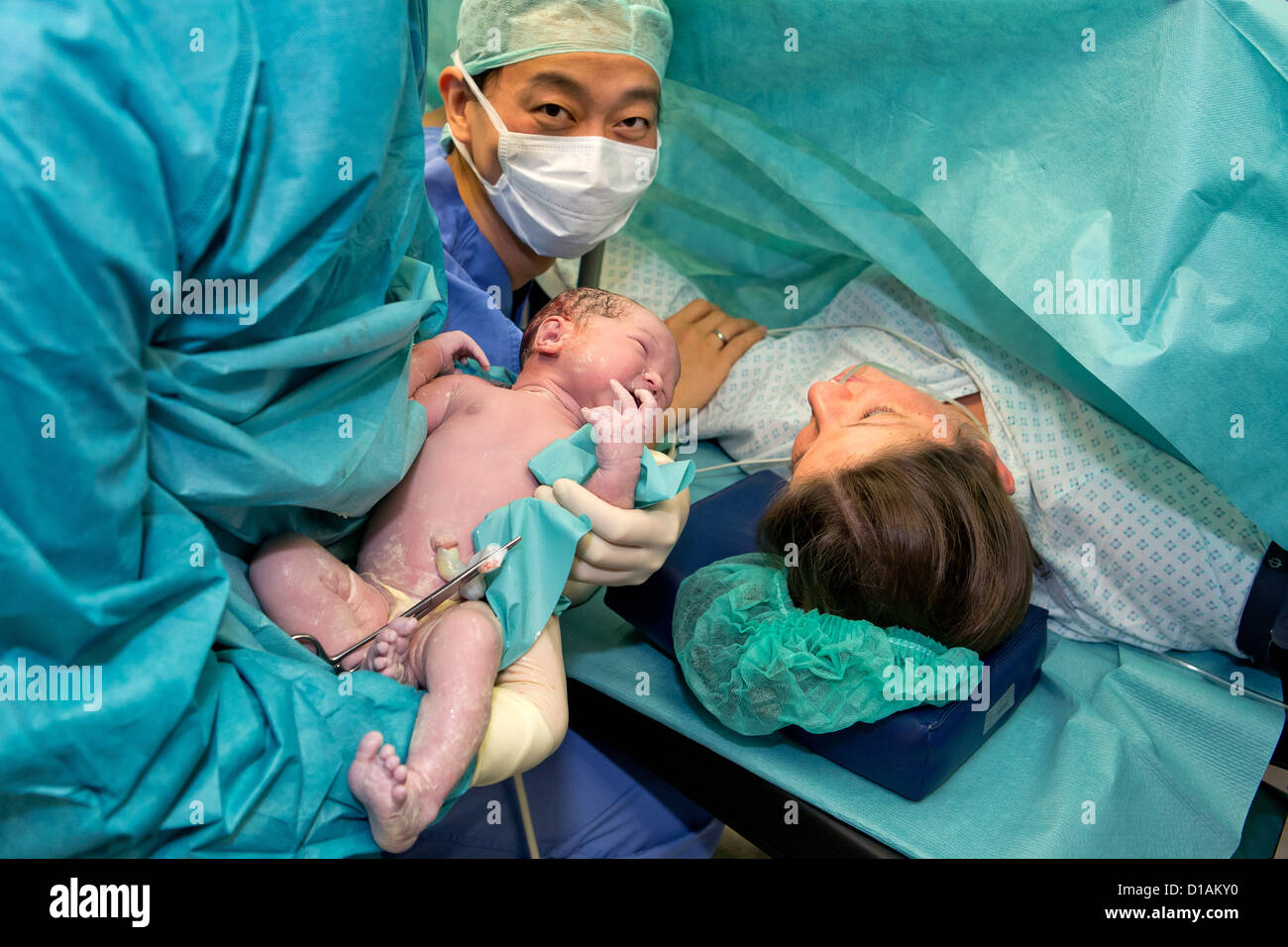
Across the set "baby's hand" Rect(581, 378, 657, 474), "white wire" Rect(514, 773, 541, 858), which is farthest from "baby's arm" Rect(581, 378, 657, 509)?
"white wire" Rect(514, 773, 541, 858)

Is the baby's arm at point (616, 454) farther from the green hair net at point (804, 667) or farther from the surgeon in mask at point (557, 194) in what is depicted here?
the green hair net at point (804, 667)

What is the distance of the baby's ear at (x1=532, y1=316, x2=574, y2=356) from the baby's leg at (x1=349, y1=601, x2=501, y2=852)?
59 centimetres

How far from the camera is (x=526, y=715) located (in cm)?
119

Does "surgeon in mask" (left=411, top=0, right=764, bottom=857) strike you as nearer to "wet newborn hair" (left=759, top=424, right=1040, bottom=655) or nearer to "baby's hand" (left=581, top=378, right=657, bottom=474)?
"baby's hand" (left=581, top=378, right=657, bottom=474)

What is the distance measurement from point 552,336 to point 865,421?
57 centimetres

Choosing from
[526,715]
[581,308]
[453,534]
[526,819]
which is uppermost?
[581,308]

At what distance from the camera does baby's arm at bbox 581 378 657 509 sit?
54.7 inches

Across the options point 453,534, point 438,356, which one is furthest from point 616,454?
point 438,356

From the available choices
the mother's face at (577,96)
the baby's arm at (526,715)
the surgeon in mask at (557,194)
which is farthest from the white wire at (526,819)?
the mother's face at (577,96)

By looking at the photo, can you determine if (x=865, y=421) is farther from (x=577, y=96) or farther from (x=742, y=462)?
(x=577, y=96)

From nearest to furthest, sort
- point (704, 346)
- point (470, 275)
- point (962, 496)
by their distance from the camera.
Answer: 1. point (962, 496)
2. point (470, 275)
3. point (704, 346)

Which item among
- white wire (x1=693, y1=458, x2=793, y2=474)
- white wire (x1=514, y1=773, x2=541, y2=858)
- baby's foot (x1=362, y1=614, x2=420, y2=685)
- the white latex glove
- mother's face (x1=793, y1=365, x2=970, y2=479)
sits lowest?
white wire (x1=514, y1=773, x2=541, y2=858)

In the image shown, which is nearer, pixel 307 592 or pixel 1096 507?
pixel 307 592
